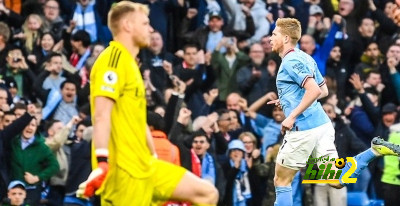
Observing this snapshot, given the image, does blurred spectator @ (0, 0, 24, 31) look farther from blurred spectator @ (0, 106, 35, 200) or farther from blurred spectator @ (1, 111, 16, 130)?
blurred spectator @ (0, 106, 35, 200)

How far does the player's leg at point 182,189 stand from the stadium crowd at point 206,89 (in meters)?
3.53

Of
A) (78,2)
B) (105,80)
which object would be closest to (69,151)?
(78,2)

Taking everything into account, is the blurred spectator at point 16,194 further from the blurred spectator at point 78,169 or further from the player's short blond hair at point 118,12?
the player's short blond hair at point 118,12

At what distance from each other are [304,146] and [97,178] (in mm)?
3576

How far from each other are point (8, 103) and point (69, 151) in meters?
1.09

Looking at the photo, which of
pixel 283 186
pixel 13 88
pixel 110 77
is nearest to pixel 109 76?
pixel 110 77

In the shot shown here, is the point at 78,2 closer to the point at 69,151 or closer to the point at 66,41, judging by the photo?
the point at 66,41

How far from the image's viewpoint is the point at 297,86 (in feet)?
40.6

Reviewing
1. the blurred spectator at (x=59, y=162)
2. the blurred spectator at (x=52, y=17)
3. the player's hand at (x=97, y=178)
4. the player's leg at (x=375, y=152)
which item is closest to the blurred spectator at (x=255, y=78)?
the blurred spectator at (x=52, y=17)

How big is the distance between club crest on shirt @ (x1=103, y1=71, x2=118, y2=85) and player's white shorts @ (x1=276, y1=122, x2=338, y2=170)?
127 inches

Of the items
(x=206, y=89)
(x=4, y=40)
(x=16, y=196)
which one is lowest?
(x=16, y=196)

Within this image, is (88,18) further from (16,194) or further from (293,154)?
(293,154)

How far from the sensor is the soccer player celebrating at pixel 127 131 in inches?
384

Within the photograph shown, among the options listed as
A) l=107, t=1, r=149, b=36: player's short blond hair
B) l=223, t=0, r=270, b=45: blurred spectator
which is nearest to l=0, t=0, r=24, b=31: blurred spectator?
l=223, t=0, r=270, b=45: blurred spectator
